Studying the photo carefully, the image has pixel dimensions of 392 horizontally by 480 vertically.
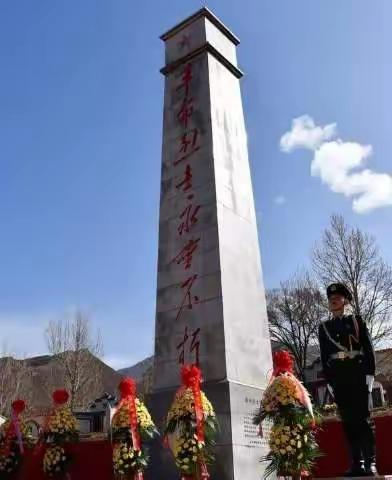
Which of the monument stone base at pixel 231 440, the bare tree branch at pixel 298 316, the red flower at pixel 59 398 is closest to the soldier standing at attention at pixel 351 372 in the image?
the monument stone base at pixel 231 440

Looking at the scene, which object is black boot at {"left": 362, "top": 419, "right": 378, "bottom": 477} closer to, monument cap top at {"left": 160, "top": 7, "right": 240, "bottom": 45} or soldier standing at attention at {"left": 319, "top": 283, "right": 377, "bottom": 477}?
soldier standing at attention at {"left": 319, "top": 283, "right": 377, "bottom": 477}

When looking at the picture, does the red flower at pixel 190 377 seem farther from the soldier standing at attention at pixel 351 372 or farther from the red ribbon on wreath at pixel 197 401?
the soldier standing at attention at pixel 351 372

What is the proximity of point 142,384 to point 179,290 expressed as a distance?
92.7 ft

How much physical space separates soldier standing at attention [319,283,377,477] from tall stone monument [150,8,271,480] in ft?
6.64

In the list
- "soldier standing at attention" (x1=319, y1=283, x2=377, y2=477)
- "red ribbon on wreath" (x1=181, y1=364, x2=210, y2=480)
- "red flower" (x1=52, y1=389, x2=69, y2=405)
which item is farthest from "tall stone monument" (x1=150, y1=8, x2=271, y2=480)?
"soldier standing at attention" (x1=319, y1=283, x2=377, y2=477)

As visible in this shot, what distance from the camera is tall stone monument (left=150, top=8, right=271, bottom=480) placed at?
773 cm

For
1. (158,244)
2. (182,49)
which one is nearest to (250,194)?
(158,244)

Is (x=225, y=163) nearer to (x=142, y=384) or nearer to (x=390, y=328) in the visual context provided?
(x=390, y=328)

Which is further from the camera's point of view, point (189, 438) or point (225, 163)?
point (225, 163)

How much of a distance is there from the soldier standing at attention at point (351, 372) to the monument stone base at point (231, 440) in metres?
Result: 1.92

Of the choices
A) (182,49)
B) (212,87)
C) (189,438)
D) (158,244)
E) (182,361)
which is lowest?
(189,438)

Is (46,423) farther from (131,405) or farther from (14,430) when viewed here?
(131,405)

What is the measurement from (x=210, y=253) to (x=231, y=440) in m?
2.84

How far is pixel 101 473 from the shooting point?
1066 cm
